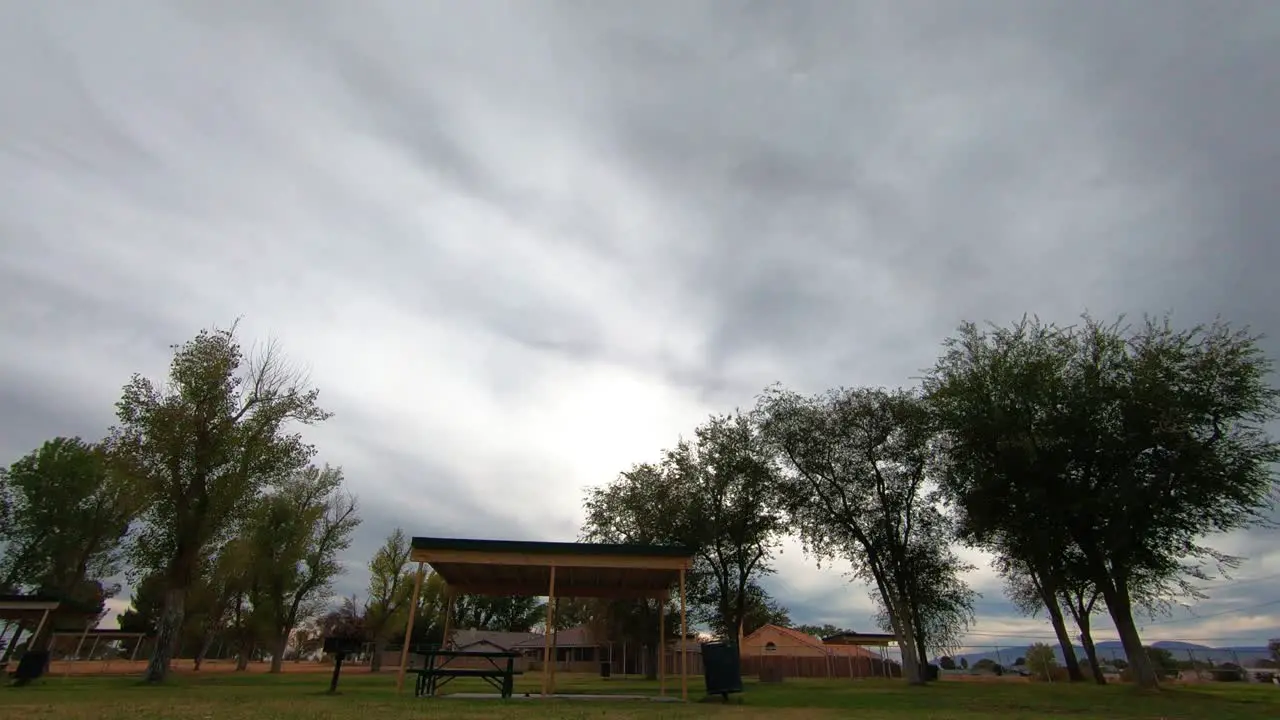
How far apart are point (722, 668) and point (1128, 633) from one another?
1645cm

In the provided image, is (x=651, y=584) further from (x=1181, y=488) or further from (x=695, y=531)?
(x=1181, y=488)

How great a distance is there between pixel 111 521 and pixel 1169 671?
70.9 metres

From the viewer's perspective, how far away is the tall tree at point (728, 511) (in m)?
31.7

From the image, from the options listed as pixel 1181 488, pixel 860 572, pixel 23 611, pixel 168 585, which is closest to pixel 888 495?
pixel 860 572

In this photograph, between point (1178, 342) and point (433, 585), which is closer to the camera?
point (1178, 342)

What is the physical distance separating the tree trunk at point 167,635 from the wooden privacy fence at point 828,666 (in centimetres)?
3019

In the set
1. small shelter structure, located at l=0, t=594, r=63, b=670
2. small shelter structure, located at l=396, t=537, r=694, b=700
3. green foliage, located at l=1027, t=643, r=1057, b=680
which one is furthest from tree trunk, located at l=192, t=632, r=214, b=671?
green foliage, located at l=1027, t=643, r=1057, b=680

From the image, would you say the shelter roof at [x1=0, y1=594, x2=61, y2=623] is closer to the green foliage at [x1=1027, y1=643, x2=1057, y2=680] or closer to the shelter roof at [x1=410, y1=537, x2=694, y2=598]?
the shelter roof at [x1=410, y1=537, x2=694, y2=598]

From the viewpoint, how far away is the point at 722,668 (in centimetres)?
1538

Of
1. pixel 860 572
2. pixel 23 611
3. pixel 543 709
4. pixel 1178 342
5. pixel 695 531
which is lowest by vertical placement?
pixel 543 709

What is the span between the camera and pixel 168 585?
23547 millimetres

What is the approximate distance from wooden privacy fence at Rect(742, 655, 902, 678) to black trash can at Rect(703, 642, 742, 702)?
1082 inches

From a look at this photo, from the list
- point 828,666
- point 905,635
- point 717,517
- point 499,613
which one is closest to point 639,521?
point 717,517

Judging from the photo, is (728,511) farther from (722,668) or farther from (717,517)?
(722,668)
